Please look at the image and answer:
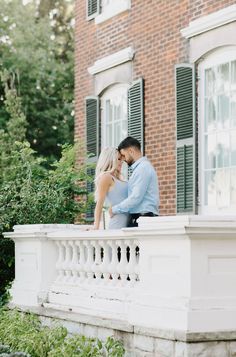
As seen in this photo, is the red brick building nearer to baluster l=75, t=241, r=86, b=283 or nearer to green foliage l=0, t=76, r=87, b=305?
green foliage l=0, t=76, r=87, b=305

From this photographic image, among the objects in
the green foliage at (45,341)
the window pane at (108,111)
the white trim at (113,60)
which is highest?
the white trim at (113,60)

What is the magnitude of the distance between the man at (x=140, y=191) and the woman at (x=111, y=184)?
0.33ft

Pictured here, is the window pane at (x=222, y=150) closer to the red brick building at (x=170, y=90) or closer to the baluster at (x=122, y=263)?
the red brick building at (x=170, y=90)

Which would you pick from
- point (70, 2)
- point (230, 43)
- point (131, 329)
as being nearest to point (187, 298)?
point (131, 329)

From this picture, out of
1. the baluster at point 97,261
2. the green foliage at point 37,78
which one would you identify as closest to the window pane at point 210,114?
the baluster at point 97,261

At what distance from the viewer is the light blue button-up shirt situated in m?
9.97

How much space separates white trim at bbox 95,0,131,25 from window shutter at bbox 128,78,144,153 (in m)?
1.42

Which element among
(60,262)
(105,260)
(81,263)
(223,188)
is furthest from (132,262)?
(223,188)

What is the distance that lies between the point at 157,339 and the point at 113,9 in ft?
28.8

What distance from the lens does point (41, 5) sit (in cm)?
3456

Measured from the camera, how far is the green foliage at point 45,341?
9.14 meters

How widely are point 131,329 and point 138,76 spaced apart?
22.9ft

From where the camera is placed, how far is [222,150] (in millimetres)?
12906

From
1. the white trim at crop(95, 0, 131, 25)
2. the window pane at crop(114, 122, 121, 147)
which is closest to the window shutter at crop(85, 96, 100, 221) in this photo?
the window pane at crop(114, 122, 121, 147)
